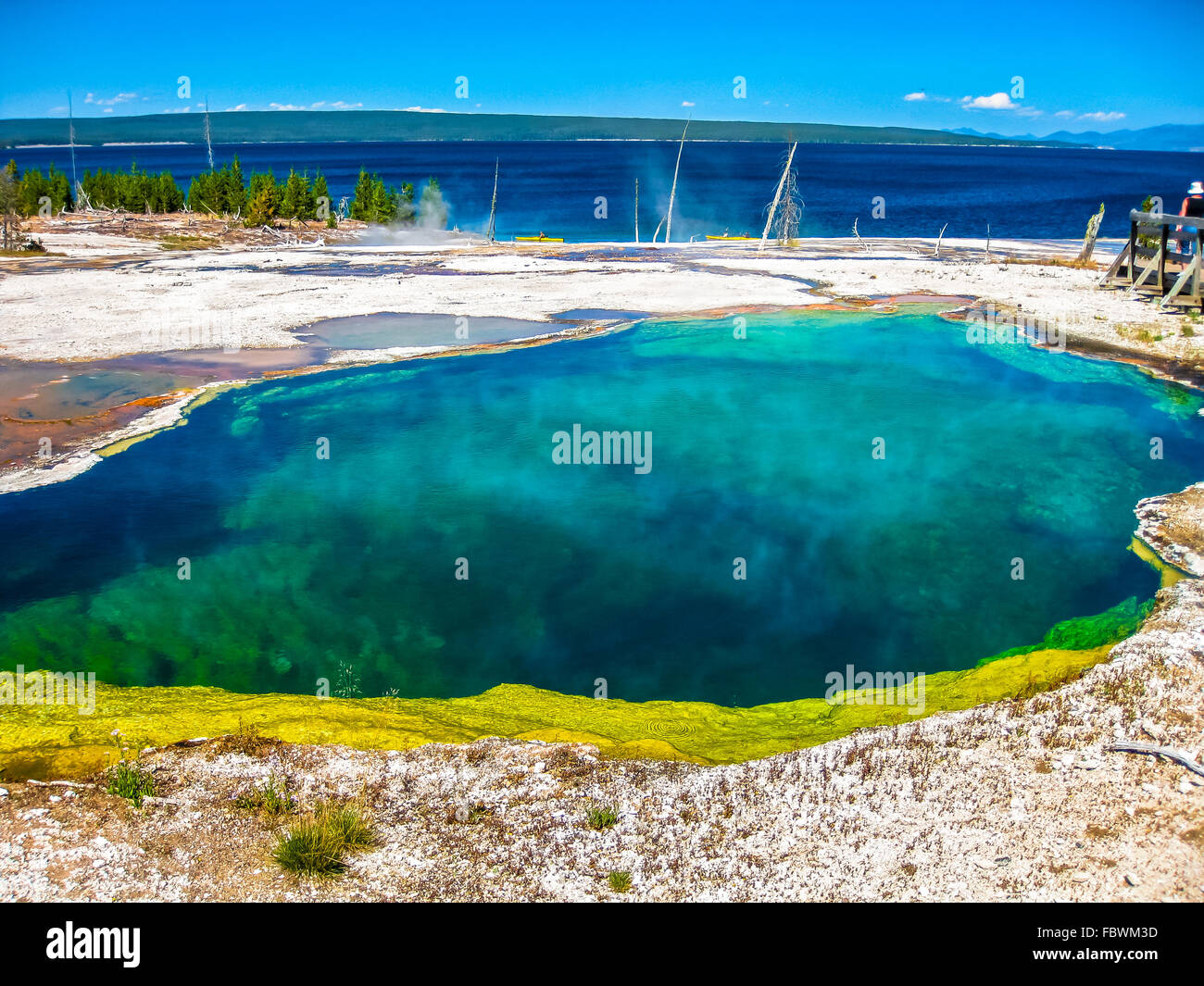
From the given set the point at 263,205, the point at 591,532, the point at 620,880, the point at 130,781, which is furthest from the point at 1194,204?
the point at 263,205

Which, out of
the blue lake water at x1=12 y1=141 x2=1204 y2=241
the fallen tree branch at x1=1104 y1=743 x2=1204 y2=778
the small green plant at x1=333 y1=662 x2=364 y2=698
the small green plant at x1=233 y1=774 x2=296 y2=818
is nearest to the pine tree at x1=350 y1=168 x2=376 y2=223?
the blue lake water at x1=12 y1=141 x2=1204 y2=241

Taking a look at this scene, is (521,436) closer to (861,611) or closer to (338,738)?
(861,611)

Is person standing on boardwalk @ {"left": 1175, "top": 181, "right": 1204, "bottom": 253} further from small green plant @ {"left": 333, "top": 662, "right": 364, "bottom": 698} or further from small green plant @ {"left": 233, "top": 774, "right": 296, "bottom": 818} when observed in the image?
small green plant @ {"left": 233, "top": 774, "right": 296, "bottom": 818}

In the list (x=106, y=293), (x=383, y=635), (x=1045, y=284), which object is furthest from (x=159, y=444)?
(x=1045, y=284)

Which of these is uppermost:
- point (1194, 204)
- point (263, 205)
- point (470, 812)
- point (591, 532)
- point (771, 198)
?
point (771, 198)

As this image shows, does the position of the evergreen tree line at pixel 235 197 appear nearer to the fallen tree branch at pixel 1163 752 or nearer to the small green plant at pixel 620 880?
the small green plant at pixel 620 880

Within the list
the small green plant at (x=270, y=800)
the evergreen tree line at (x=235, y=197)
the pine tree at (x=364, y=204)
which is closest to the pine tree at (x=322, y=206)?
the evergreen tree line at (x=235, y=197)

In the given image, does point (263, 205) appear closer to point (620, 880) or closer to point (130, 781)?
point (130, 781)
